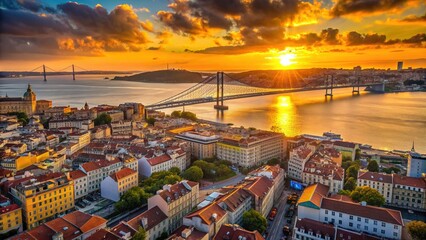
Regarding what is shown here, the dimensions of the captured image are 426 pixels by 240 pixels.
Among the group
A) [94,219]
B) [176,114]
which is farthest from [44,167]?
[176,114]

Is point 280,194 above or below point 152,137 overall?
below

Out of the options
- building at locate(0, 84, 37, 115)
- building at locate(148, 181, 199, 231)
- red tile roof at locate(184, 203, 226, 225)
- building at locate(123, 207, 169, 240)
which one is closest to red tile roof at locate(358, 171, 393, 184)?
red tile roof at locate(184, 203, 226, 225)

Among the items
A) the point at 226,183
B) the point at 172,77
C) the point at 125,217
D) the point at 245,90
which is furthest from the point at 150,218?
the point at 172,77

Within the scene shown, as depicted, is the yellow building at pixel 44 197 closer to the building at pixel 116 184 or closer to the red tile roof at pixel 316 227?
the building at pixel 116 184

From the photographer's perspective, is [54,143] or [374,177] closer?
[374,177]

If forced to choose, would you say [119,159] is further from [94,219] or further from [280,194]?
[280,194]

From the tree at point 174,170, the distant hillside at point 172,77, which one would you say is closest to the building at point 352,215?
the tree at point 174,170

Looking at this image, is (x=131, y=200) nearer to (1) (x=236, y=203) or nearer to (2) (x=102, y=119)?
(1) (x=236, y=203)

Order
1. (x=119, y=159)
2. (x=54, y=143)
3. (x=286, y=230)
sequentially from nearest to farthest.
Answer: (x=286, y=230) < (x=119, y=159) < (x=54, y=143)
